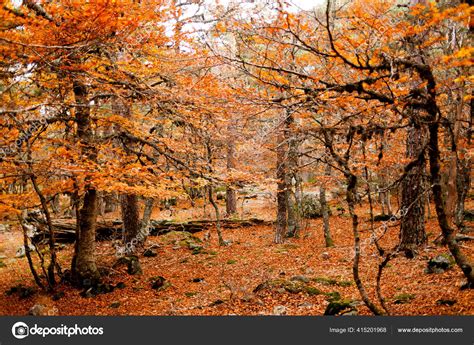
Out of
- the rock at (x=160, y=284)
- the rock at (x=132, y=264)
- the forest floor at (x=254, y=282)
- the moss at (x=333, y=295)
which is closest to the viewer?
the forest floor at (x=254, y=282)

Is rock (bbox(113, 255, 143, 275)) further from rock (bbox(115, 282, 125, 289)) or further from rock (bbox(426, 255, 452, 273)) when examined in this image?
rock (bbox(426, 255, 452, 273))

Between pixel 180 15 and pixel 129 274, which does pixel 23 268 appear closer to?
pixel 129 274

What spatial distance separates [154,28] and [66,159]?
3755 millimetres

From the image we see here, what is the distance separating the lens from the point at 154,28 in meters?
8.54

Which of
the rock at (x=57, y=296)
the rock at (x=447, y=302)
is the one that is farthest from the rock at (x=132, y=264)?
the rock at (x=447, y=302)

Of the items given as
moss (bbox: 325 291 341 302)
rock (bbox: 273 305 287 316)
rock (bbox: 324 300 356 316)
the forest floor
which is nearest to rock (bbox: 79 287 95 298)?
the forest floor

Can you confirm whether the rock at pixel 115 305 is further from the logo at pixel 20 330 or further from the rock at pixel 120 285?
the logo at pixel 20 330

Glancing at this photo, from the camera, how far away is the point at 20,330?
5855 millimetres

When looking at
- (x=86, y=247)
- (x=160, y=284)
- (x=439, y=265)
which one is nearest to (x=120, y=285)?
(x=160, y=284)

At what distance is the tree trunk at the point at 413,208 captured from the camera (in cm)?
913

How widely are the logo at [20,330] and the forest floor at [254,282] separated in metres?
1.57

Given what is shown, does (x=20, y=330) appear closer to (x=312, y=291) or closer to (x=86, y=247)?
(x=86, y=247)

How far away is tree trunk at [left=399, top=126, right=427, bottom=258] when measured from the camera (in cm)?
913

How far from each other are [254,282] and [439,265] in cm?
484
